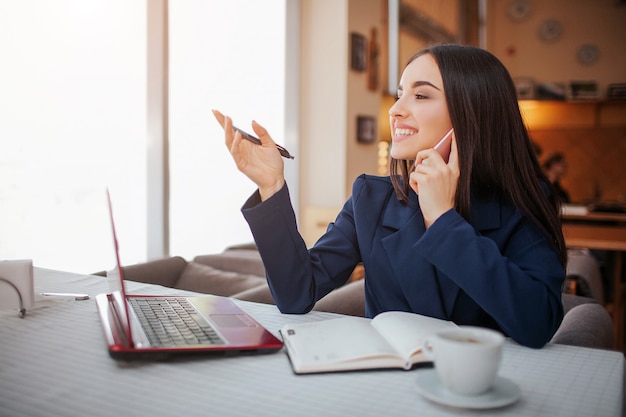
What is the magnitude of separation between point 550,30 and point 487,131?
774 cm

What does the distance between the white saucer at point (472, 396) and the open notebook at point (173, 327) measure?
264 mm

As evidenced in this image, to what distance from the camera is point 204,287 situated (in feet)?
8.57

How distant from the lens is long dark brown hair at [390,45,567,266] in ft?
4.38

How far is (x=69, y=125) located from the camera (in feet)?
10.8

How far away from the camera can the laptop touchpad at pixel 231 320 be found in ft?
3.57

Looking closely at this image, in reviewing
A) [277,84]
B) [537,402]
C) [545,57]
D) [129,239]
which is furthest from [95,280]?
[545,57]

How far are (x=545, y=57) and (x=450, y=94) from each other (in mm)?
7676

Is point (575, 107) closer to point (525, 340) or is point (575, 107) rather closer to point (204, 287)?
point (204, 287)

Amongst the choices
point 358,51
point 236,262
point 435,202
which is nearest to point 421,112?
point 435,202

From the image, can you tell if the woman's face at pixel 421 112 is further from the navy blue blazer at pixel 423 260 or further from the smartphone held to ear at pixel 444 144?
the navy blue blazer at pixel 423 260

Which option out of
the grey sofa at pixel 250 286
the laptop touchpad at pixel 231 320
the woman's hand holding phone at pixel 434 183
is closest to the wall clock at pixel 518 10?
the grey sofa at pixel 250 286

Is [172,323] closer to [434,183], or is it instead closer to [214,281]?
[434,183]

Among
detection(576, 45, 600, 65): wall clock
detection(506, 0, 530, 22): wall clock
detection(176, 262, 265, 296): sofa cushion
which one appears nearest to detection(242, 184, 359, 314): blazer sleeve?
detection(176, 262, 265, 296): sofa cushion

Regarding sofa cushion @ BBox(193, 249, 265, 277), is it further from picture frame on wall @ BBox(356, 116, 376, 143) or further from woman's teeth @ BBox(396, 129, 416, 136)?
picture frame on wall @ BBox(356, 116, 376, 143)
